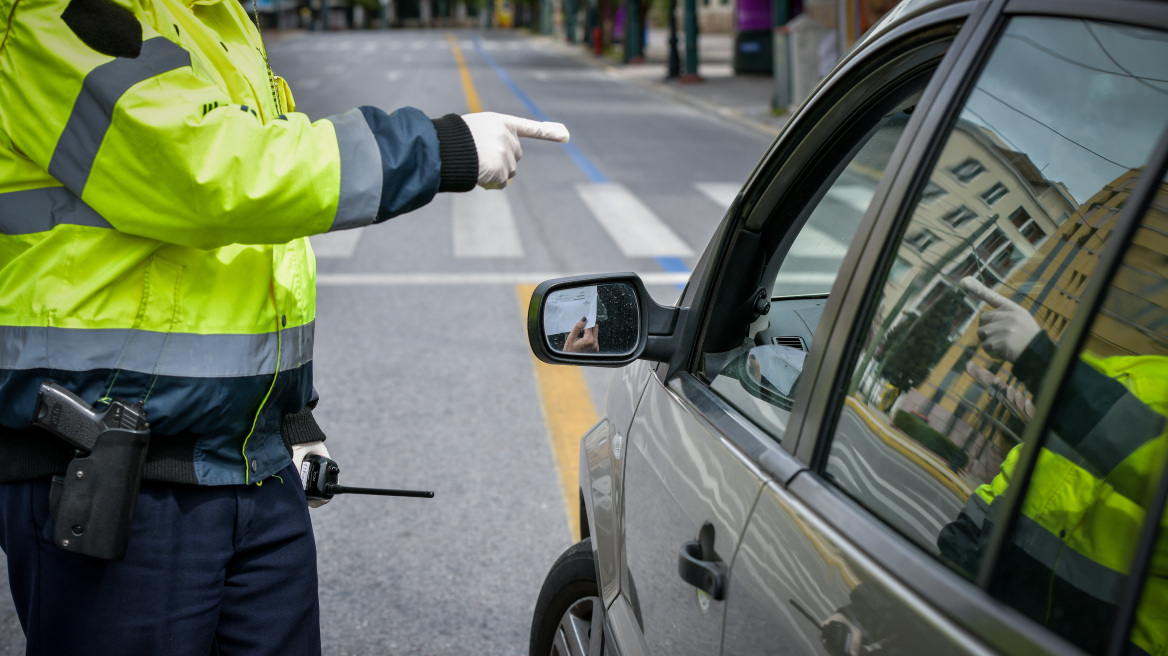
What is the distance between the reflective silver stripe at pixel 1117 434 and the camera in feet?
3.51

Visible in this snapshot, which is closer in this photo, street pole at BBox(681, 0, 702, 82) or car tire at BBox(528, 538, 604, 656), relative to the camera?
car tire at BBox(528, 538, 604, 656)

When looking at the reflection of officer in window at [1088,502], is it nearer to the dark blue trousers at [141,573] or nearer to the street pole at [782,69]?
the dark blue trousers at [141,573]

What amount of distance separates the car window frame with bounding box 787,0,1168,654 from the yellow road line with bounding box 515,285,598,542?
2.48 meters

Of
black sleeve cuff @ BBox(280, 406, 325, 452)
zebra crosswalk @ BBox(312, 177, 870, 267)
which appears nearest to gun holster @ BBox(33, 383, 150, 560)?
black sleeve cuff @ BBox(280, 406, 325, 452)

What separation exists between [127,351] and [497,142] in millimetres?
650

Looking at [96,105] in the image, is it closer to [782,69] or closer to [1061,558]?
[1061,558]

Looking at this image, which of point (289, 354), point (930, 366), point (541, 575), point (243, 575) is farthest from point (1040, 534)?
point (541, 575)

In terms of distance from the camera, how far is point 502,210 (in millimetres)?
10391

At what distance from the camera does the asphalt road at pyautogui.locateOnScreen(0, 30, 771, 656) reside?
11.1ft

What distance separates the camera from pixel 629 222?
32.1 ft

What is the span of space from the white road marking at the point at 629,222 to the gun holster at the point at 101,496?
22.5 feet

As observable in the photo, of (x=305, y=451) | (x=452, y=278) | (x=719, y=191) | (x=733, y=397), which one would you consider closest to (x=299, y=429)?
(x=305, y=451)

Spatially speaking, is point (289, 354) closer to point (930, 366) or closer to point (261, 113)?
point (261, 113)

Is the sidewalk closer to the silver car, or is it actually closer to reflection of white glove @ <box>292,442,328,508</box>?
reflection of white glove @ <box>292,442,328,508</box>
